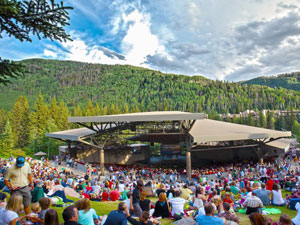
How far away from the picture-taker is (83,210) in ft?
16.0

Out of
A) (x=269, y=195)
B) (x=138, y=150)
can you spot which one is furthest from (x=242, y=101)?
(x=269, y=195)

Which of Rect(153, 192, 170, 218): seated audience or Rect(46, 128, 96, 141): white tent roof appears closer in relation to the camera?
Rect(153, 192, 170, 218): seated audience

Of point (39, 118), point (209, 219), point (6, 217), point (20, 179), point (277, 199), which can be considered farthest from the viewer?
point (39, 118)

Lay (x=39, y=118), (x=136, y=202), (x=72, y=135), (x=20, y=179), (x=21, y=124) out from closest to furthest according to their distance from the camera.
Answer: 1. (x=20, y=179)
2. (x=136, y=202)
3. (x=72, y=135)
4. (x=21, y=124)
5. (x=39, y=118)

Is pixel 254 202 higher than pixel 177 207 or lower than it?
higher

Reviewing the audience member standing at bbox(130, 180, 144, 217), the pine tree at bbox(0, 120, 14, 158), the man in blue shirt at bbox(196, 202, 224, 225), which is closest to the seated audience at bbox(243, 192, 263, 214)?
the man in blue shirt at bbox(196, 202, 224, 225)

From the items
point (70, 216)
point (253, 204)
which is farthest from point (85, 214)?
point (253, 204)

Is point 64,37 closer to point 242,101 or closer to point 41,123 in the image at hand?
point 41,123

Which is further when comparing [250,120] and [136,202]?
[250,120]

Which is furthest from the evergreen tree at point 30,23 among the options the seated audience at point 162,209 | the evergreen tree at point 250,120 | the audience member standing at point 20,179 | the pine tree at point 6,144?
the evergreen tree at point 250,120

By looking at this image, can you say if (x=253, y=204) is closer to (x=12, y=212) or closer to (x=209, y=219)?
(x=209, y=219)

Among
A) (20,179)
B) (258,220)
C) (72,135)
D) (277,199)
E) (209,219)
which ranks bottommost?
(277,199)

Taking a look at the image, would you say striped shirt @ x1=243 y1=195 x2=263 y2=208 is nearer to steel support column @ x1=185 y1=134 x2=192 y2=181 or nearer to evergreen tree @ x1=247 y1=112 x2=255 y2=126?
steel support column @ x1=185 y1=134 x2=192 y2=181

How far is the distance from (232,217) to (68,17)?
20.6 feet
